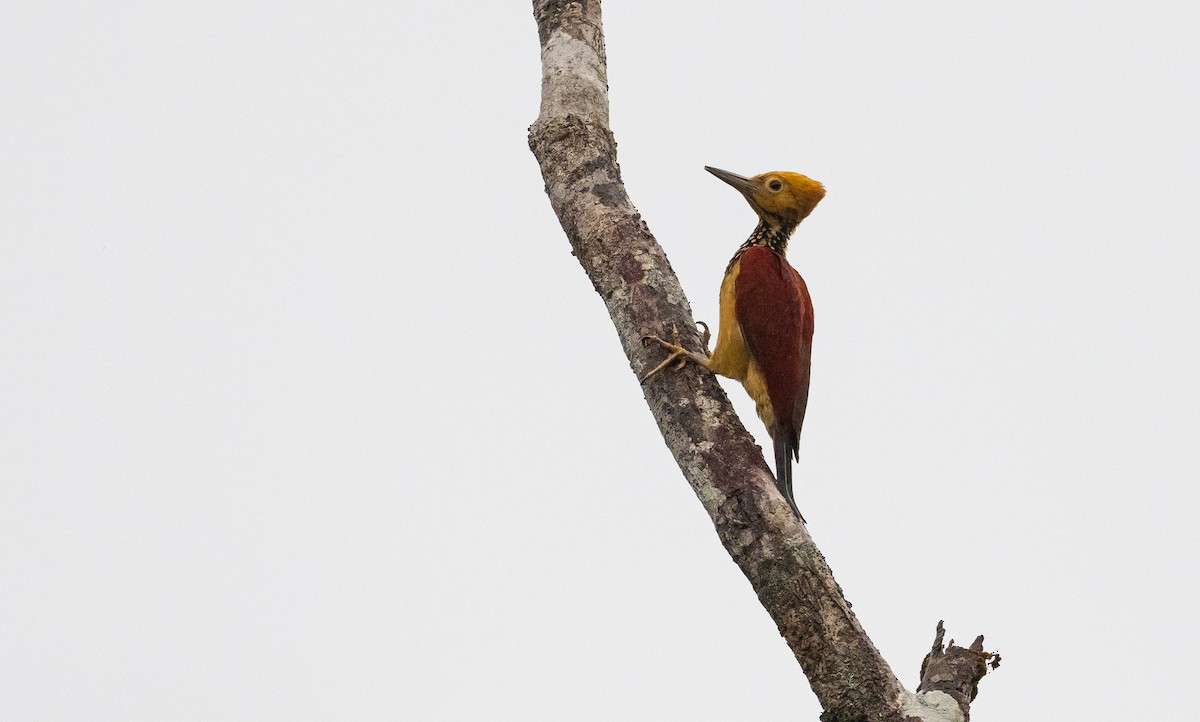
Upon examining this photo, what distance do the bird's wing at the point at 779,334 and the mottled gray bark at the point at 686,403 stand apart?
24.0 inches

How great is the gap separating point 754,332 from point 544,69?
133cm

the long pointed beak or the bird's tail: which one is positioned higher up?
the long pointed beak

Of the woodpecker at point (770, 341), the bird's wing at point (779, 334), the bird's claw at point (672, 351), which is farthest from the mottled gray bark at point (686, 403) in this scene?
the bird's wing at point (779, 334)

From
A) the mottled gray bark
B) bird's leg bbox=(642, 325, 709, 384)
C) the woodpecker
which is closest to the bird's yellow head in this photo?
the woodpecker

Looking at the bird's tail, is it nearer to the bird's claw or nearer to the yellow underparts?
the yellow underparts

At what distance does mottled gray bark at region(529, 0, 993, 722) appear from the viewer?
3.00m

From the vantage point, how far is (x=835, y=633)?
2996 millimetres

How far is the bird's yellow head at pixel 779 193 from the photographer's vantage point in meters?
5.02

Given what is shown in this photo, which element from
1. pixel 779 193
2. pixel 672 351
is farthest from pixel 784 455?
pixel 779 193

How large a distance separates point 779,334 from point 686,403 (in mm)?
952

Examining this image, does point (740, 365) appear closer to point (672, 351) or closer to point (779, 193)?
point (672, 351)

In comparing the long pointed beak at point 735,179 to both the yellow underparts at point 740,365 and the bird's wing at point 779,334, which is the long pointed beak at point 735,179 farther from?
the yellow underparts at point 740,365

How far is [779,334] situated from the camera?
436cm

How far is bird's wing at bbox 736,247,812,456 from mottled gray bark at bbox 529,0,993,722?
2.00 ft
